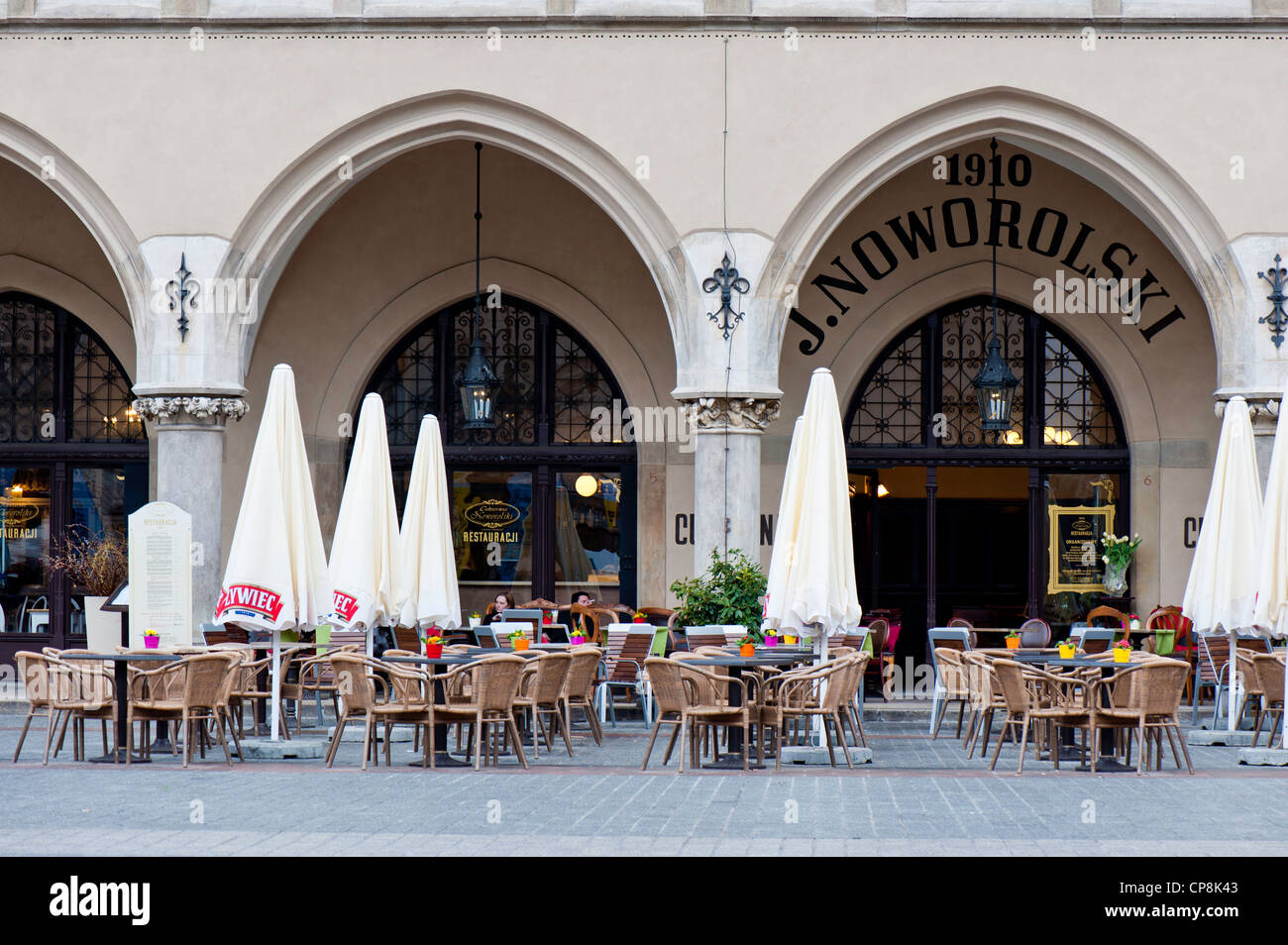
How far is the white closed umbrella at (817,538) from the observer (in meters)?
11.3

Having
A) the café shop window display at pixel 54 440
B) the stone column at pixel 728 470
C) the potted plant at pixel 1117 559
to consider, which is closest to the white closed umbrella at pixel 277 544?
the stone column at pixel 728 470

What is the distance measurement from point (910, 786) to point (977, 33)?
767 cm

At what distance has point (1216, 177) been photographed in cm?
1466

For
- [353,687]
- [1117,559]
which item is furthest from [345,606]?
[1117,559]

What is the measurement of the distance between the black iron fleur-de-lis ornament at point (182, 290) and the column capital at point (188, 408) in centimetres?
66

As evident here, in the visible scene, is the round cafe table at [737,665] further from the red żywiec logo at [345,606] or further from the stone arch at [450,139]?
the stone arch at [450,139]

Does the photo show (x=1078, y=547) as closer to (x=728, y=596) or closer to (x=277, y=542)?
(x=728, y=596)

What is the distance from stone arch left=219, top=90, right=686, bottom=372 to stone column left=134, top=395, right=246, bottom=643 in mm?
774

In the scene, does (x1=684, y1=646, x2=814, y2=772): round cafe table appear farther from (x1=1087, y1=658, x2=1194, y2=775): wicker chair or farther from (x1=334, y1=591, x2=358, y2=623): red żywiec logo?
(x1=334, y1=591, x2=358, y2=623): red żywiec logo

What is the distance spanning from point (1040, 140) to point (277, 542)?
775 cm

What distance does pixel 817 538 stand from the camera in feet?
37.3

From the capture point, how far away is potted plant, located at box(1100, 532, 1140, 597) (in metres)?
17.2
